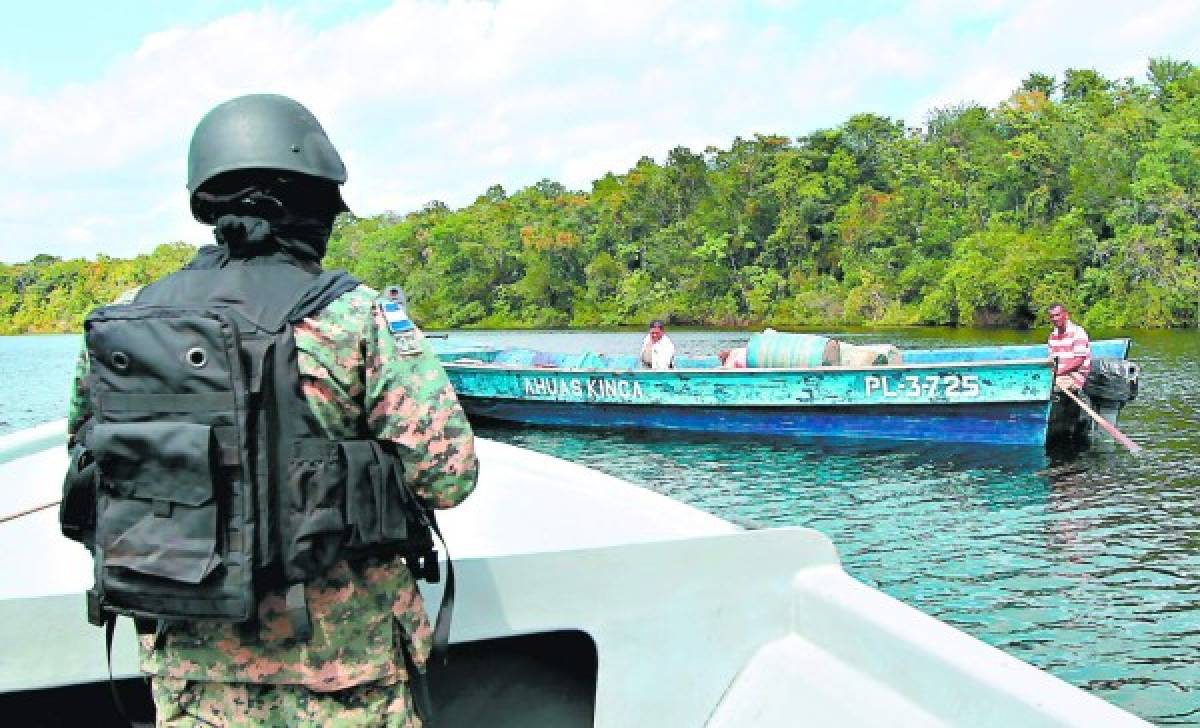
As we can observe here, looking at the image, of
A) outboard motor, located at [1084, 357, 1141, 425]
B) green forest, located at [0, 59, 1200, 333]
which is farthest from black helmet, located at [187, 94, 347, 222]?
green forest, located at [0, 59, 1200, 333]

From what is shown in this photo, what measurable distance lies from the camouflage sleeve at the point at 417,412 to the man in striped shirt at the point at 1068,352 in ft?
42.4

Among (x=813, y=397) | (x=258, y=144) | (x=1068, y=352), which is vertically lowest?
(x=813, y=397)

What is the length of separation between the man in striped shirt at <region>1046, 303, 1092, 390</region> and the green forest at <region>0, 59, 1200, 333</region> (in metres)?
38.6

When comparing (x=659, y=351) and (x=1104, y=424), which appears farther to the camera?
(x=659, y=351)

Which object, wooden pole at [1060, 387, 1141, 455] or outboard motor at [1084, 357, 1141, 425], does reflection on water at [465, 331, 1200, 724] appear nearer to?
wooden pole at [1060, 387, 1141, 455]

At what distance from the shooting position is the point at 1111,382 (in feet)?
46.5

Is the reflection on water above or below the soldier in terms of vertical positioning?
below

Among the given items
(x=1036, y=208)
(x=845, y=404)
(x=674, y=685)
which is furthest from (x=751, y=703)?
(x=1036, y=208)

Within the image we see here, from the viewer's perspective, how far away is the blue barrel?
15.4m

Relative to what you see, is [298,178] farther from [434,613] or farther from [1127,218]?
[1127,218]

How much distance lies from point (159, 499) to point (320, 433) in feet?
0.87

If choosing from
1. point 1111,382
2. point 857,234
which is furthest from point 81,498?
point 857,234

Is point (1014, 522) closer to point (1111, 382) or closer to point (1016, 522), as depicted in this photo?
point (1016, 522)

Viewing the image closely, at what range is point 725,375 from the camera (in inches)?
618
